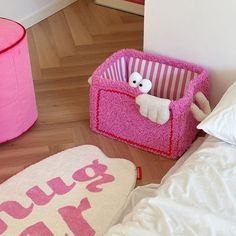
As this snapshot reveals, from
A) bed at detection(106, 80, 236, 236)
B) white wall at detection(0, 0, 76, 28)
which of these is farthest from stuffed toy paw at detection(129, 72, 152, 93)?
white wall at detection(0, 0, 76, 28)

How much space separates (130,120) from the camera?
2076 mm

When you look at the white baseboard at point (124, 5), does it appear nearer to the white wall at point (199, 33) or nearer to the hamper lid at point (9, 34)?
the white wall at point (199, 33)

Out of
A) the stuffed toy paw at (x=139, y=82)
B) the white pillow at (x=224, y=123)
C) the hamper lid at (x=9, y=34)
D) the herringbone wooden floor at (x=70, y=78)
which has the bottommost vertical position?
the herringbone wooden floor at (x=70, y=78)

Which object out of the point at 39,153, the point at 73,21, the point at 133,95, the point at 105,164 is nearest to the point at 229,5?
the point at 133,95

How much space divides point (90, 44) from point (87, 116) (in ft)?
2.44

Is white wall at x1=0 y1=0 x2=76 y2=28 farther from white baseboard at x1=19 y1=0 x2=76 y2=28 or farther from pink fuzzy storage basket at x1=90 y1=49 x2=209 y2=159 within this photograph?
pink fuzzy storage basket at x1=90 y1=49 x2=209 y2=159

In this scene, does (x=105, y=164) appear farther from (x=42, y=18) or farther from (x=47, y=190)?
(x=42, y=18)

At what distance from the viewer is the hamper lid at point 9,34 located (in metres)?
1.98

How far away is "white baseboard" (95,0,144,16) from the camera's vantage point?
3.24 metres

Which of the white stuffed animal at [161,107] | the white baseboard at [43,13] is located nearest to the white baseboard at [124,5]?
the white baseboard at [43,13]

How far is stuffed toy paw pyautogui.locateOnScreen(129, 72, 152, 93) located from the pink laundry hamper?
1.52 feet

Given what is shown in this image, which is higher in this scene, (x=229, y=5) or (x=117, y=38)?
(x=229, y=5)

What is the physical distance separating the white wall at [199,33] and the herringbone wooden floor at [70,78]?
0.46 meters

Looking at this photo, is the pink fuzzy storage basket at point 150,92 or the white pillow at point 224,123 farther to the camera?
the pink fuzzy storage basket at point 150,92
